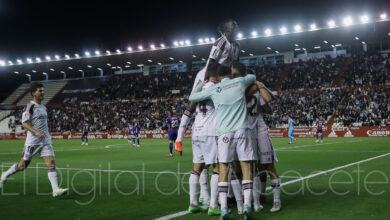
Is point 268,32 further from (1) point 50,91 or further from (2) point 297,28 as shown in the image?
(1) point 50,91

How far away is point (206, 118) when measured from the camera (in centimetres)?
587

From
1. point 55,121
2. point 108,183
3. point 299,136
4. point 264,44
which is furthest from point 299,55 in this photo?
point 108,183

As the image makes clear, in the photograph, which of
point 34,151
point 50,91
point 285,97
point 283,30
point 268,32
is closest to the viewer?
point 34,151

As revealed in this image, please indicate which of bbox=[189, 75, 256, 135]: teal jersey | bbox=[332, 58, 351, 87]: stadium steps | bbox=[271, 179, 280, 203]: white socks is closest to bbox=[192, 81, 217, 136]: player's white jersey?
bbox=[189, 75, 256, 135]: teal jersey

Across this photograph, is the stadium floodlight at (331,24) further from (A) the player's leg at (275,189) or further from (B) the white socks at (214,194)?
(B) the white socks at (214,194)

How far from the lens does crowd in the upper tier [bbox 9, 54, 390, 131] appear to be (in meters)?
38.7

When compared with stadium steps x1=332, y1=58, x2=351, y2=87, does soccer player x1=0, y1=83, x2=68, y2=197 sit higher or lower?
lower

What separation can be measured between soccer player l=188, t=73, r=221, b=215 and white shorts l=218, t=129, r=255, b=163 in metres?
0.48

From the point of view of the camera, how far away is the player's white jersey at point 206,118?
18.9ft

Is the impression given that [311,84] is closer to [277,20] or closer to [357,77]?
[357,77]

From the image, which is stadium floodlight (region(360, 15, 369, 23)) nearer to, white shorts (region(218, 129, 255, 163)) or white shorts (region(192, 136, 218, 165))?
white shorts (region(192, 136, 218, 165))

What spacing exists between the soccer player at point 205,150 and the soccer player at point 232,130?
0.37 meters

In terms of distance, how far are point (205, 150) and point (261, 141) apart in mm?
940

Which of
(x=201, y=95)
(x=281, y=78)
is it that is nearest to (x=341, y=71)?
(x=281, y=78)
